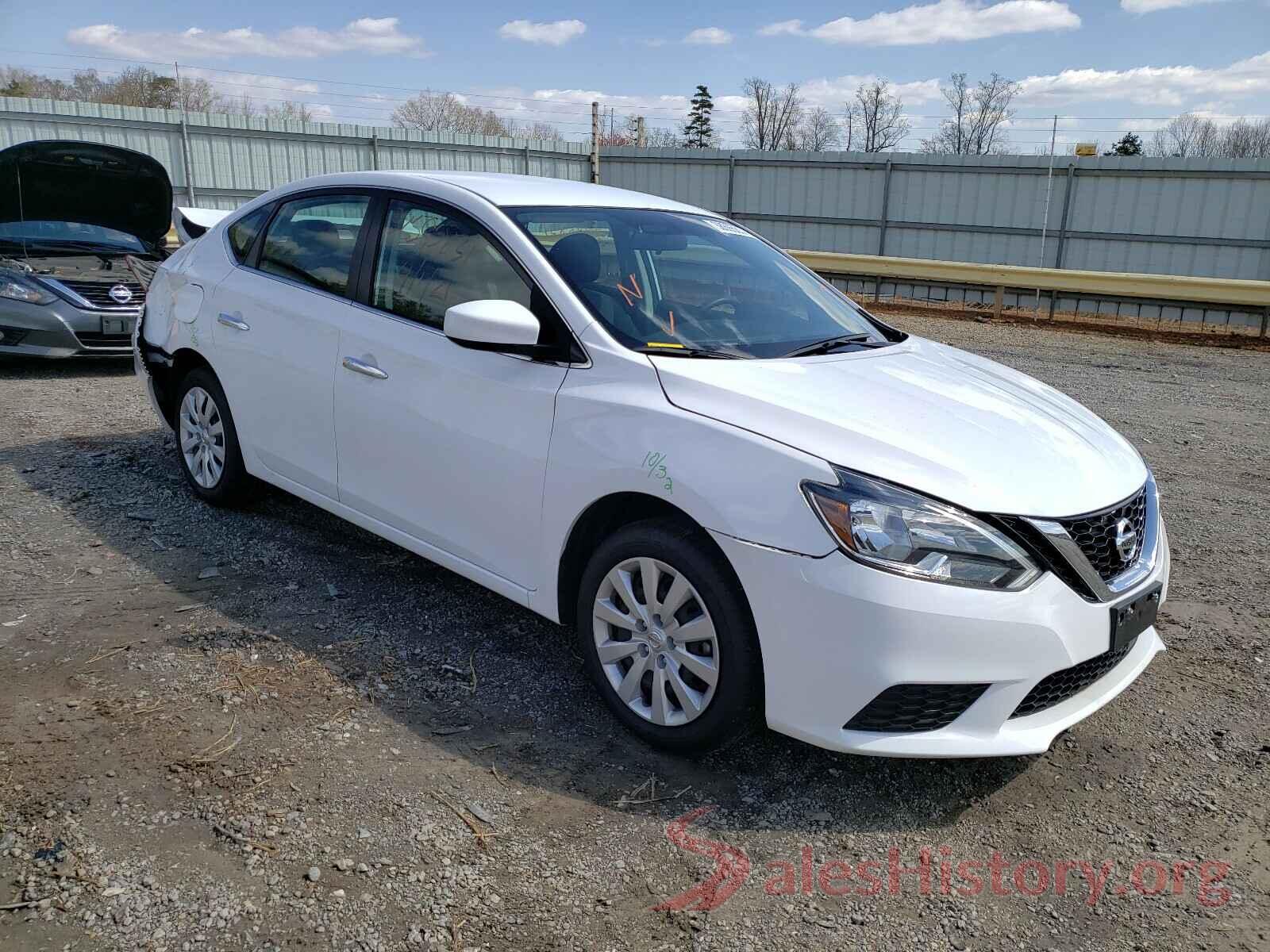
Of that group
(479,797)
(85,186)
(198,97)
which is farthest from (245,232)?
(198,97)

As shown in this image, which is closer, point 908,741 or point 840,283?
point 908,741

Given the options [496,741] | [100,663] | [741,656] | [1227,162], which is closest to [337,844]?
[496,741]

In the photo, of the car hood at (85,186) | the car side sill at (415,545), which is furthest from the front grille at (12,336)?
the car side sill at (415,545)

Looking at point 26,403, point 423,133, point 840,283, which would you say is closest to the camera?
point 26,403

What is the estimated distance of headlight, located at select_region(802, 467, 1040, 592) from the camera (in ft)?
8.67

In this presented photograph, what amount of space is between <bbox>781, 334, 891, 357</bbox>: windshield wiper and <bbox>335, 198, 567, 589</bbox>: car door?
0.89 metres

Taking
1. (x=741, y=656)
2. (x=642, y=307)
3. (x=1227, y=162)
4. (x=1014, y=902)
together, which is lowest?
(x=1014, y=902)

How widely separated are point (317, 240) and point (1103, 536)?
3.43 m

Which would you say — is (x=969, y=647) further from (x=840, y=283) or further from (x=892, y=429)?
(x=840, y=283)

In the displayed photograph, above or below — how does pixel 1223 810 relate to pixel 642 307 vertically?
below

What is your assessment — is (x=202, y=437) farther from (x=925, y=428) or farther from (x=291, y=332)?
(x=925, y=428)

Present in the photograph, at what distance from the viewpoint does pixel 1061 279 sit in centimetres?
1475

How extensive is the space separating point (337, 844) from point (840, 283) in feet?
53.6

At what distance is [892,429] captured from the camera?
292cm
